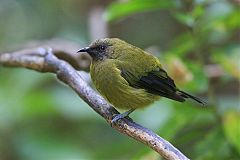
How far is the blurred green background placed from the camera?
118 inches

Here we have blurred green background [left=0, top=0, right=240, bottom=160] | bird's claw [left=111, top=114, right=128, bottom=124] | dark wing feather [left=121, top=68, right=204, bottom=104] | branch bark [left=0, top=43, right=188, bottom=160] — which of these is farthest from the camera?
blurred green background [left=0, top=0, right=240, bottom=160]

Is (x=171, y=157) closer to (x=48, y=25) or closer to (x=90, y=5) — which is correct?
(x=90, y=5)

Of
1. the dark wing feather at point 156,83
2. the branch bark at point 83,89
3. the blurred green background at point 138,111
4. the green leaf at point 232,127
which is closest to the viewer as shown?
the branch bark at point 83,89

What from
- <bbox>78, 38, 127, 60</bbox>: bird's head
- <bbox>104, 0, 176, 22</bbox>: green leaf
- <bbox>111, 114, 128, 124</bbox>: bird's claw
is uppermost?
<bbox>104, 0, 176, 22</bbox>: green leaf

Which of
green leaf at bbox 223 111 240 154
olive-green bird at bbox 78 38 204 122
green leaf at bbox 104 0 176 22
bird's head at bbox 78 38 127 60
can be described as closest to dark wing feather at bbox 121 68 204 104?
olive-green bird at bbox 78 38 204 122

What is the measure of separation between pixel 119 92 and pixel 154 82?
17cm

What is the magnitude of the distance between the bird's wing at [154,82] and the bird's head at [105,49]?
155mm

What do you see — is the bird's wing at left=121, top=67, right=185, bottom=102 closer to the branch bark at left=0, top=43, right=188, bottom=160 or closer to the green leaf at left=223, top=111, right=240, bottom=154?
the branch bark at left=0, top=43, right=188, bottom=160

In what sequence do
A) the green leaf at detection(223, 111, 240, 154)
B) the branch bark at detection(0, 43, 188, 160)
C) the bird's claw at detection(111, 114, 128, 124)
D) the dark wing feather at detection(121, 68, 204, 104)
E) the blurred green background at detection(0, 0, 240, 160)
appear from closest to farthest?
the branch bark at detection(0, 43, 188, 160) < the bird's claw at detection(111, 114, 128, 124) < the dark wing feather at detection(121, 68, 204, 104) < the green leaf at detection(223, 111, 240, 154) < the blurred green background at detection(0, 0, 240, 160)

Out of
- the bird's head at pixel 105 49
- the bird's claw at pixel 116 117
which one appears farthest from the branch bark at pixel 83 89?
the bird's head at pixel 105 49

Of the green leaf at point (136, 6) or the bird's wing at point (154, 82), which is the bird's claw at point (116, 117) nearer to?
the bird's wing at point (154, 82)

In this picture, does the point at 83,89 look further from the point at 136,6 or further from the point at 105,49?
the point at 136,6

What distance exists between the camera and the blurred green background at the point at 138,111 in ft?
9.84

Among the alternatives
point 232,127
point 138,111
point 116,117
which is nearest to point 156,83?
point 116,117
